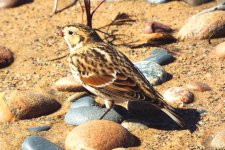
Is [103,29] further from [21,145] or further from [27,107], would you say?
[21,145]

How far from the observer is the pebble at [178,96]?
25.9 ft

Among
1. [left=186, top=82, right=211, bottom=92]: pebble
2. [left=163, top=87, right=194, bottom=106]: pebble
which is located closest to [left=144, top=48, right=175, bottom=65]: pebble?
[left=186, top=82, right=211, bottom=92]: pebble

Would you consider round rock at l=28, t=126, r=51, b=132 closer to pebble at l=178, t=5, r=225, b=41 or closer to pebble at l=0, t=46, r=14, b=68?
pebble at l=0, t=46, r=14, b=68

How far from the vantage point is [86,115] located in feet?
24.7

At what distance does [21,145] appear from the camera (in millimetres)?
7215

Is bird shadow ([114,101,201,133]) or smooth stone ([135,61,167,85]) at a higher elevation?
smooth stone ([135,61,167,85])

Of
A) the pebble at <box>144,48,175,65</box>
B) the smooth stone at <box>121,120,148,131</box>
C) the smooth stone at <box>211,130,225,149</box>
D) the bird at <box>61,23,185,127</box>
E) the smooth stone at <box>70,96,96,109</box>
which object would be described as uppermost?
the bird at <box>61,23,185,127</box>

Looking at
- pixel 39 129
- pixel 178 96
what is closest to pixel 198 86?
pixel 178 96

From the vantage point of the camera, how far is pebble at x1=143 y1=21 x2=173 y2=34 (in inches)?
386

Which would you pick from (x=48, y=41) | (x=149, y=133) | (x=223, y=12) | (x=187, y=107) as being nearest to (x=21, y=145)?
(x=149, y=133)

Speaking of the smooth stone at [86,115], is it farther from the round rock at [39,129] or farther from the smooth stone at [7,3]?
the smooth stone at [7,3]

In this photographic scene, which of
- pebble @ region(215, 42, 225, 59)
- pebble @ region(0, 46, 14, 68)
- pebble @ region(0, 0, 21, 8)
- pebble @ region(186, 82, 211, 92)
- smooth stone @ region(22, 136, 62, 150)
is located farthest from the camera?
pebble @ region(0, 0, 21, 8)

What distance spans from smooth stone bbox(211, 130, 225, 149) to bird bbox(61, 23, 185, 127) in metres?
0.48

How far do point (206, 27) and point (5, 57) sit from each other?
2980 mm
